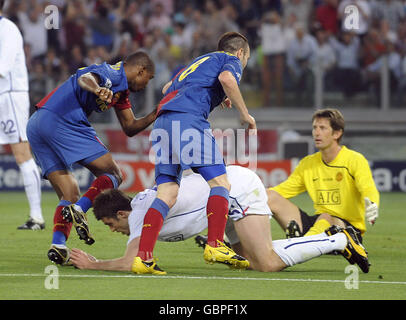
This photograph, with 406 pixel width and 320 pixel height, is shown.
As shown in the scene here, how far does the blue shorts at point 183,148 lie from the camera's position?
668 centimetres

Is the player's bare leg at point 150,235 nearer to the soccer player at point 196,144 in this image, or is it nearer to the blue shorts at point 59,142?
the soccer player at point 196,144

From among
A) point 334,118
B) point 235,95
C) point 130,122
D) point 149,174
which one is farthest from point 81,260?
point 149,174

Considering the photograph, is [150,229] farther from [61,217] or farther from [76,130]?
[76,130]

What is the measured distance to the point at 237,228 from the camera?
6.88 m

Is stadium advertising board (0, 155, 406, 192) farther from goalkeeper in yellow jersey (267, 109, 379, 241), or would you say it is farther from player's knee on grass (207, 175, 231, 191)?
player's knee on grass (207, 175, 231, 191)

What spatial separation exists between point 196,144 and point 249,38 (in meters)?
10.9

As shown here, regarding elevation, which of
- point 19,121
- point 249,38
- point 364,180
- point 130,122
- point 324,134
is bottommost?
point 364,180

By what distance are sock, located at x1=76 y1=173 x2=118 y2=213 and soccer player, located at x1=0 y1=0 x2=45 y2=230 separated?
2581 millimetres

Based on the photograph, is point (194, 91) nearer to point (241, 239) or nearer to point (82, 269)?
point (241, 239)

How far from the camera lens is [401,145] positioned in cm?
1591

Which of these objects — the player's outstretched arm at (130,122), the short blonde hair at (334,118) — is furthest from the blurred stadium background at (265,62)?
the player's outstretched arm at (130,122)

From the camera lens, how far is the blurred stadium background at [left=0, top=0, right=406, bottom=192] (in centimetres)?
1573

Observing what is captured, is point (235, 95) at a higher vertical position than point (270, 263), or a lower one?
higher

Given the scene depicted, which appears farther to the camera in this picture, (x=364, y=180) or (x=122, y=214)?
(x=364, y=180)
